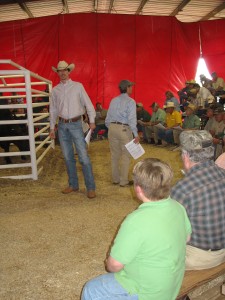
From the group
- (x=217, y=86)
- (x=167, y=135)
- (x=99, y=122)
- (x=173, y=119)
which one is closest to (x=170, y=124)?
(x=173, y=119)

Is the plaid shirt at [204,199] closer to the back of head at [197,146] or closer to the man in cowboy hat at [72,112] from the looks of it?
the back of head at [197,146]

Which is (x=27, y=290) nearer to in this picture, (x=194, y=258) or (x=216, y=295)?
(x=194, y=258)

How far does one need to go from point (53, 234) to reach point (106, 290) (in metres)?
1.93

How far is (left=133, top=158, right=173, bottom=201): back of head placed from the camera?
5.06 feet

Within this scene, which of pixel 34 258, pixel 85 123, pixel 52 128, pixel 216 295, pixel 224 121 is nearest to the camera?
pixel 216 295

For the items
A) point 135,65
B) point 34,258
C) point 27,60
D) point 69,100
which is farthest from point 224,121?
point 27,60

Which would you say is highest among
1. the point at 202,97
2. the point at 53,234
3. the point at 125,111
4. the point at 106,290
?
the point at 125,111

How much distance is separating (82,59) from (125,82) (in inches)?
358

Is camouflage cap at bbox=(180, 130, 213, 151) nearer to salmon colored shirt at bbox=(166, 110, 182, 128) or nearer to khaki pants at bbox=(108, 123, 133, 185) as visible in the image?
khaki pants at bbox=(108, 123, 133, 185)

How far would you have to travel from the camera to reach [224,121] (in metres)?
6.82

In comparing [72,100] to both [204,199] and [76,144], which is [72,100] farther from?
[204,199]

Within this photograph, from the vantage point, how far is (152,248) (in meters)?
1.50

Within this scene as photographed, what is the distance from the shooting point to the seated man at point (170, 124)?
31.1 ft


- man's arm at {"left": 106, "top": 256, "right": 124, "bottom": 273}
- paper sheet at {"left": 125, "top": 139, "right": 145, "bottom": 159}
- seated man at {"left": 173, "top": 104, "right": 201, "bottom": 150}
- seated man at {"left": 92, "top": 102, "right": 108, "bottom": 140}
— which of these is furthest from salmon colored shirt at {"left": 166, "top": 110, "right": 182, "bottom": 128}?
man's arm at {"left": 106, "top": 256, "right": 124, "bottom": 273}
